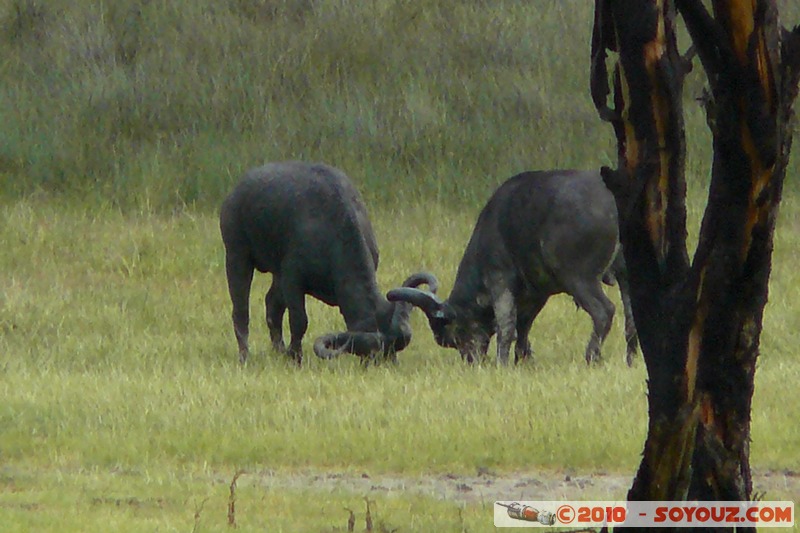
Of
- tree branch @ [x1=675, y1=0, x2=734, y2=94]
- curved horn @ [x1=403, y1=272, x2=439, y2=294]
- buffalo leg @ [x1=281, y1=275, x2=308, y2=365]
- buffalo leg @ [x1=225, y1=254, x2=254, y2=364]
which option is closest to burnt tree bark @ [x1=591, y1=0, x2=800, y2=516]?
tree branch @ [x1=675, y1=0, x2=734, y2=94]

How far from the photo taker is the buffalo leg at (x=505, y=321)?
14094mm

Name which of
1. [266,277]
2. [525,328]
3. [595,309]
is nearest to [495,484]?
[595,309]

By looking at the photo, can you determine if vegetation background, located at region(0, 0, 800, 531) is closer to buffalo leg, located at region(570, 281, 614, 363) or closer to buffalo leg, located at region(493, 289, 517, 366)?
buffalo leg, located at region(570, 281, 614, 363)

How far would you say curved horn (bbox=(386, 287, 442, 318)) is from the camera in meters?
13.7

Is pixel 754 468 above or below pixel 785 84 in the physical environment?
below

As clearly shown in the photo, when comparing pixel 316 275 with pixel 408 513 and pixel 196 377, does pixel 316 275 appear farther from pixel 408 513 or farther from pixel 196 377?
pixel 408 513

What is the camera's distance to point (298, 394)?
11.5 meters

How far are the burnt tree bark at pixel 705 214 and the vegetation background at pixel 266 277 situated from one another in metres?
1.69

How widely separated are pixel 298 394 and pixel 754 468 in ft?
12.0

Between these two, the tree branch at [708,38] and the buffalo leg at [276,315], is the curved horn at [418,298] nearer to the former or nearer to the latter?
the buffalo leg at [276,315]

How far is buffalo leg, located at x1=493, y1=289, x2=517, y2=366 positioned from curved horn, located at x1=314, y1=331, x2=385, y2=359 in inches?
50.5

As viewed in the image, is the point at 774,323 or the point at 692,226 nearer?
the point at 774,323

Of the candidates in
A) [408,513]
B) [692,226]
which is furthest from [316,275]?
[692,226]

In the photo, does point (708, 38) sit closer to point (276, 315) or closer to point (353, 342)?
point (353, 342)
